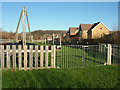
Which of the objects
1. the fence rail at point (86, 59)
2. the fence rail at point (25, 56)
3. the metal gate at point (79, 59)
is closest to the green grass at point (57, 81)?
the fence rail at point (25, 56)

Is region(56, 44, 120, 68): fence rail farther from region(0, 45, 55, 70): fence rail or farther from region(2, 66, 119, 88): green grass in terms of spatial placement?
region(2, 66, 119, 88): green grass

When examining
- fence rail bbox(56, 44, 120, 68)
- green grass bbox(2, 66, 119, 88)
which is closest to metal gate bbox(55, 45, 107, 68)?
fence rail bbox(56, 44, 120, 68)

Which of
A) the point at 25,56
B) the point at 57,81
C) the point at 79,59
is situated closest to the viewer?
the point at 57,81

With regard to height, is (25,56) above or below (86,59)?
above

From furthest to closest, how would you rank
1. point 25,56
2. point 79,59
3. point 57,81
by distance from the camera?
point 79,59 < point 25,56 < point 57,81

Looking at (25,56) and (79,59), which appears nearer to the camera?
(25,56)

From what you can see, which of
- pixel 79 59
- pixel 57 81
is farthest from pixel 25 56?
pixel 79 59

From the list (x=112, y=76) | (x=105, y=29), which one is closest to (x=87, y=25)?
(x=105, y=29)

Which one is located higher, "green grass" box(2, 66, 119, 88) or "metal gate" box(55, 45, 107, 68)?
"metal gate" box(55, 45, 107, 68)

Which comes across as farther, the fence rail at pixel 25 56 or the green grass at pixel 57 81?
the fence rail at pixel 25 56

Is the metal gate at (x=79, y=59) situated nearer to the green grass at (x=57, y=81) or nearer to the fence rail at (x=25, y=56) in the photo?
the fence rail at (x=25, y=56)

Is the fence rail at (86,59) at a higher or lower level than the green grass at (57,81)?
higher

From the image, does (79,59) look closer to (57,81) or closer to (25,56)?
(25,56)

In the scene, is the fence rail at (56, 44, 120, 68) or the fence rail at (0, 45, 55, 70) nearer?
the fence rail at (0, 45, 55, 70)
